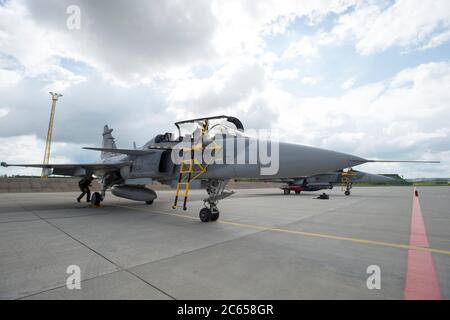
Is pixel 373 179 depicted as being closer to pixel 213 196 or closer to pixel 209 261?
pixel 213 196

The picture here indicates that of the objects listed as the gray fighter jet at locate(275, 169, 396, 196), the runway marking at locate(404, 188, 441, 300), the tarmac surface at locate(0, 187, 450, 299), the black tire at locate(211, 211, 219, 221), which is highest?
the gray fighter jet at locate(275, 169, 396, 196)

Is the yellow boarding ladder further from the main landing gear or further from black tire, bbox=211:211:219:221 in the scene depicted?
black tire, bbox=211:211:219:221

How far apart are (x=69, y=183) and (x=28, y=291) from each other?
90.0ft

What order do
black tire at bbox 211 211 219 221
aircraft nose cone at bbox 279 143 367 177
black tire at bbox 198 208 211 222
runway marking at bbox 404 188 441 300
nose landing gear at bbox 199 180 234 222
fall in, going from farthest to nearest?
black tire at bbox 211 211 219 221, black tire at bbox 198 208 211 222, nose landing gear at bbox 199 180 234 222, aircraft nose cone at bbox 279 143 367 177, runway marking at bbox 404 188 441 300

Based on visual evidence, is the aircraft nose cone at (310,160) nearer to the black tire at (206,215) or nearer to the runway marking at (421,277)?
the runway marking at (421,277)

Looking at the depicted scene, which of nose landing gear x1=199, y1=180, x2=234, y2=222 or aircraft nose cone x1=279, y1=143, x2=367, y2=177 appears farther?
nose landing gear x1=199, y1=180, x2=234, y2=222

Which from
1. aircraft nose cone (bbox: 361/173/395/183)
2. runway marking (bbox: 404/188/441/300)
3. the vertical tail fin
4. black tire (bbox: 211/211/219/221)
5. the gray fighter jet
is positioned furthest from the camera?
aircraft nose cone (bbox: 361/173/395/183)

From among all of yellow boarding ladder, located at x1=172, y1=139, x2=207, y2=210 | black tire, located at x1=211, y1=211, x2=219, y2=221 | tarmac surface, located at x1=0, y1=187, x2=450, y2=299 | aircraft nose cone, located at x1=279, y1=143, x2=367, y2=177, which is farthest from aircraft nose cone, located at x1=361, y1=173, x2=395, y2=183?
yellow boarding ladder, located at x1=172, y1=139, x2=207, y2=210

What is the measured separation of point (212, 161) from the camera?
534cm

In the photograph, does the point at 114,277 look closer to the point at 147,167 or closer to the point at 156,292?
the point at 156,292

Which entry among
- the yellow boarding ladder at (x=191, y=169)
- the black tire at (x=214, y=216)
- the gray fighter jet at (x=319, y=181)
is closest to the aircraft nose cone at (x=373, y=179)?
the gray fighter jet at (x=319, y=181)

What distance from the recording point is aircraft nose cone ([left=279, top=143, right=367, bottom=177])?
4.25 m

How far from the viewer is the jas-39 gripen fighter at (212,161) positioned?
4.35 metres
